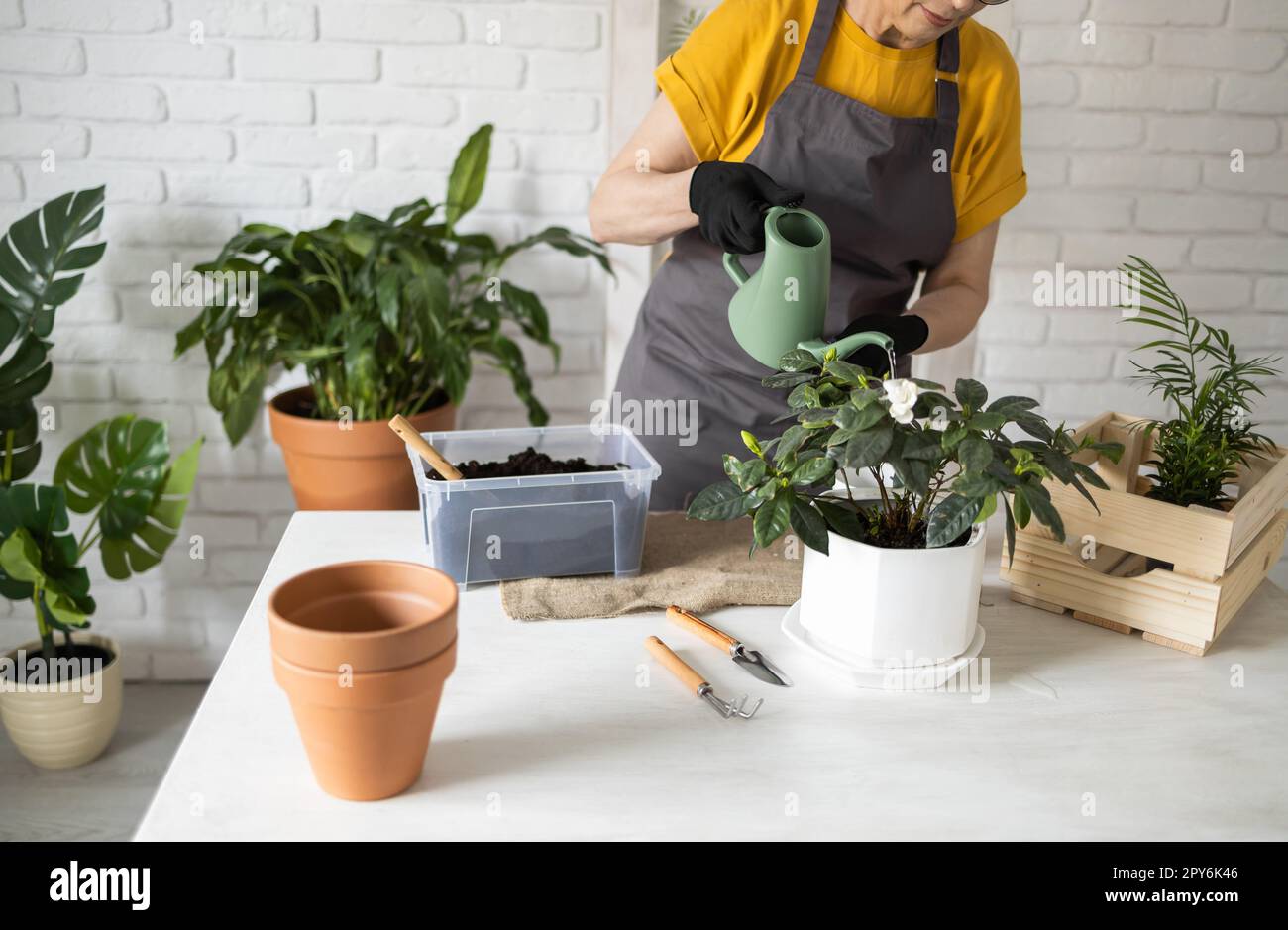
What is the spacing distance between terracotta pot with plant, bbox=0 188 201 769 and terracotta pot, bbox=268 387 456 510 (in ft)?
0.69

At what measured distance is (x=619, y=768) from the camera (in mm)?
931

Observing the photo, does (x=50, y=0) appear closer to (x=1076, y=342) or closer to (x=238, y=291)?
(x=238, y=291)

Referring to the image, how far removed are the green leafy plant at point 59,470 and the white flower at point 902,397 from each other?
169cm

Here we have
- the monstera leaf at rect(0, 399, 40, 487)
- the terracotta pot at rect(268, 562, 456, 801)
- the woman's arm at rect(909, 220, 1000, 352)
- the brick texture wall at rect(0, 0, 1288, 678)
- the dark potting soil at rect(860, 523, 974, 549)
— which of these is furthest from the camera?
the brick texture wall at rect(0, 0, 1288, 678)

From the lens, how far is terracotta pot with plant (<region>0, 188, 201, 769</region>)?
2107mm

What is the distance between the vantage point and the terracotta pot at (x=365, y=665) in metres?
0.80

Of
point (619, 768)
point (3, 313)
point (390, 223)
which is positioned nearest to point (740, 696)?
point (619, 768)

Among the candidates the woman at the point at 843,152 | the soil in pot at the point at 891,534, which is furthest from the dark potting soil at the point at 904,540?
the woman at the point at 843,152

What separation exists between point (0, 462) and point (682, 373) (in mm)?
1494

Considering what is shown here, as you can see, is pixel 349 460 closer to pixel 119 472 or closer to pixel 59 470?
pixel 119 472

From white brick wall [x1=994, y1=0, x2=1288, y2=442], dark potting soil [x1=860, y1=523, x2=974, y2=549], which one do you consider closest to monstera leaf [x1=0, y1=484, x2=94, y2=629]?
dark potting soil [x1=860, y1=523, x2=974, y2=549]

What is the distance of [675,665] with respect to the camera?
1.08 meters

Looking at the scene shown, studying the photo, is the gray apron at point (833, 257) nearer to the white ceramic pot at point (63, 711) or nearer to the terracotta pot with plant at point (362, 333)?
the terracotta pot with plant at point (362, 333)

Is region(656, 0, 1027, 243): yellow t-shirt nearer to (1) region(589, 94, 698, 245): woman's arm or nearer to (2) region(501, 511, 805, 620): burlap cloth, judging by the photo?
(1) region(589, 94, 698, 245): woman's arm
